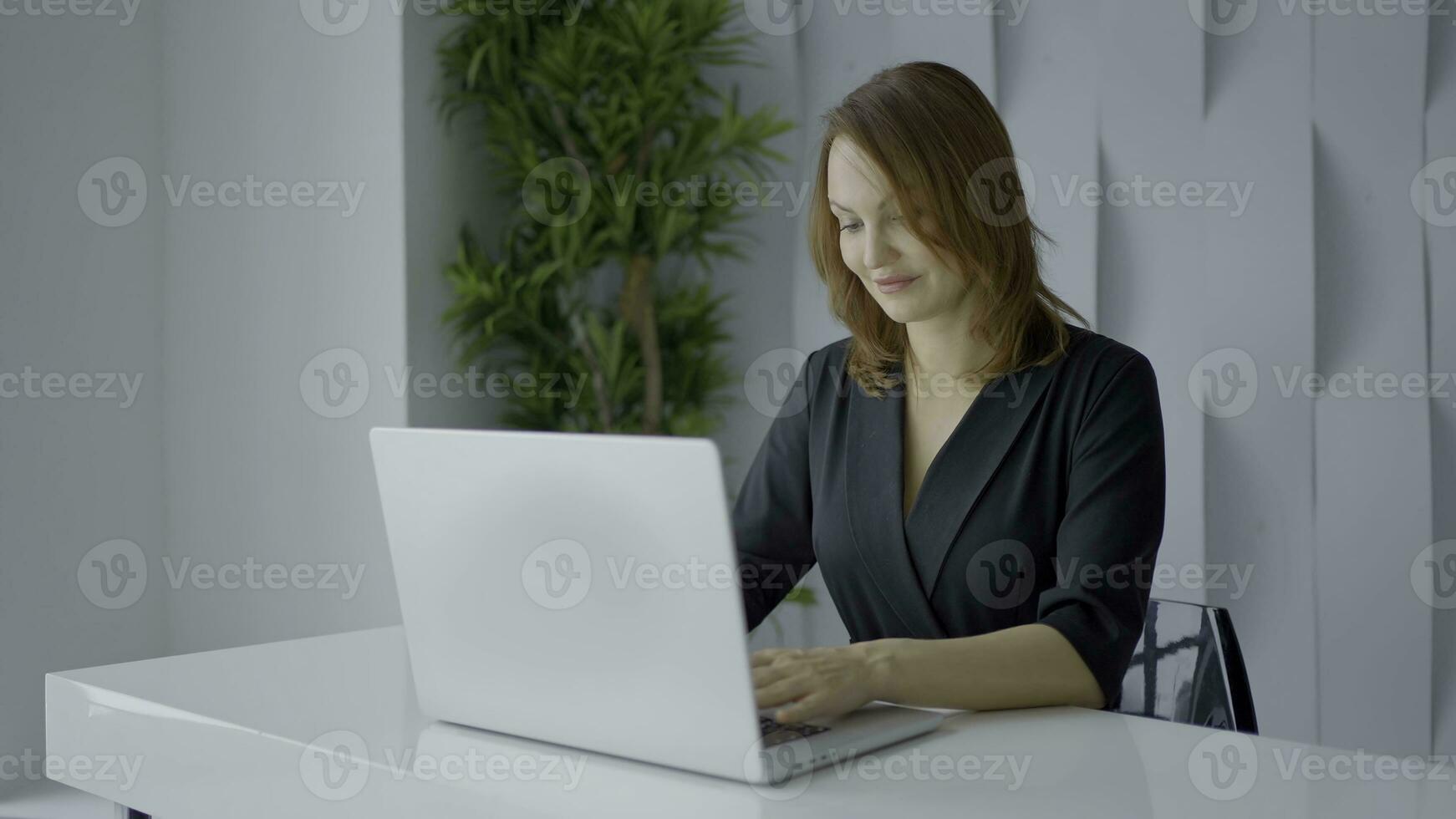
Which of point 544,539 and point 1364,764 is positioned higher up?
point 544,539

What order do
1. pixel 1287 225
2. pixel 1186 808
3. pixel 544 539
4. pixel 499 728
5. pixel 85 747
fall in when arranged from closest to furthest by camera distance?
pixel 1186 808, pixel 544 539, pixel 499 728, pixel 85 747, pixel 1287 225

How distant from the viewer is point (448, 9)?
3344 millimetres

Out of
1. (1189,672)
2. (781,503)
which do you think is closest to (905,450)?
(781,503)

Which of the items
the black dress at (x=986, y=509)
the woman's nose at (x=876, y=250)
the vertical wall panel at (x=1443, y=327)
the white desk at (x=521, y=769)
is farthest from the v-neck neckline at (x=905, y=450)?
the vertical wall panel at (x=1443, y=327)

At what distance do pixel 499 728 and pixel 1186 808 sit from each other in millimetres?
635

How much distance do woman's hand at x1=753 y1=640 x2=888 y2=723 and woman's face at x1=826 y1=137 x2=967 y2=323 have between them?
0.69 meters

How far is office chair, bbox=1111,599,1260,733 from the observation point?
1.67 m

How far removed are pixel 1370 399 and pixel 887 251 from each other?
4.54ft

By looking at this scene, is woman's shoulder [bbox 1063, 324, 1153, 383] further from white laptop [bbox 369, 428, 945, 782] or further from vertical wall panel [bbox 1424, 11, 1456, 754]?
vertical wall panel [bbox 1424, 11, 1456, 754]

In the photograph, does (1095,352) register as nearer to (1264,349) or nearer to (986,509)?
(986,509)

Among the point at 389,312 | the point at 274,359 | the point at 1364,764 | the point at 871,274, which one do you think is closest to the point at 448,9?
the point at 389,312

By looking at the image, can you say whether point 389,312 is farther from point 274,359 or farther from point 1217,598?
point 1217,598

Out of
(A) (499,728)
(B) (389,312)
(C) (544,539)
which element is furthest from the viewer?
(B) (389,312)

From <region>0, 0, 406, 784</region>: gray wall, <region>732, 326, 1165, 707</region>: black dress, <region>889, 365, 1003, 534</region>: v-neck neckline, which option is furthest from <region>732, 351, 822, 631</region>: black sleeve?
<region>0, 0, 406, 784</region>: gray wall
